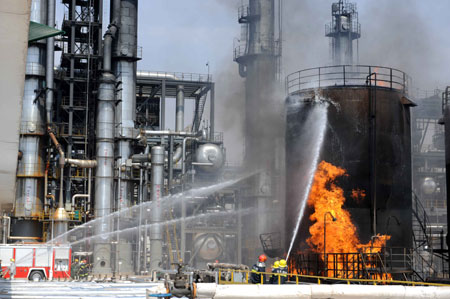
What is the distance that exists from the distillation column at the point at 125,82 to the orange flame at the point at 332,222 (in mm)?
24770

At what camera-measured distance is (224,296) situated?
15219 mm

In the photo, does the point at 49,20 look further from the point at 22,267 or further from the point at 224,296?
the point at 224,296

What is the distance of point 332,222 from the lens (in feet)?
91.6

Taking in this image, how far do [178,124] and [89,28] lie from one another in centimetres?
1661

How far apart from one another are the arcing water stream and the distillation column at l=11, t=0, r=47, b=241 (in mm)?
24085

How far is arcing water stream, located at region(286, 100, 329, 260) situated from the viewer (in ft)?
95.5

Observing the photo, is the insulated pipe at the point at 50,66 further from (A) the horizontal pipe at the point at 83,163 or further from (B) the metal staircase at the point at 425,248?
(B) the metal staircase at the point at 425,248

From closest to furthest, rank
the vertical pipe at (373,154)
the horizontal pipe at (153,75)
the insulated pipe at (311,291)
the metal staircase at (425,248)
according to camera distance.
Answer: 1. the insulated pipe at (311,291)
2. the vertical pipe at (373,154)
3. the metal staircase at (425,248)
4. the horizontal pipe at (153,75)

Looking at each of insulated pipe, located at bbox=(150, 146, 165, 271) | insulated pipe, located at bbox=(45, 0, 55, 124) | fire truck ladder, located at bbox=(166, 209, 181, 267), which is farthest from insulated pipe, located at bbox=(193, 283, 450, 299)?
insulated pipe, located at bbox=(45, 0, 55, 124)

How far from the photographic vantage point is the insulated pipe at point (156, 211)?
47406mm

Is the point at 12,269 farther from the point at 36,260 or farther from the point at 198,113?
the point at 198,113

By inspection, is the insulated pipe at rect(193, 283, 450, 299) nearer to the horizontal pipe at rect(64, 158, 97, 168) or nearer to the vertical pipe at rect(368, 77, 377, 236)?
the vertical pipe at rect(368, 77, 377, 236)

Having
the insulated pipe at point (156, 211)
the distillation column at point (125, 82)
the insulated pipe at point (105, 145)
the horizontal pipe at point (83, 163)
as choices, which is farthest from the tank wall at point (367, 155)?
the distillation column at point (125, 82)

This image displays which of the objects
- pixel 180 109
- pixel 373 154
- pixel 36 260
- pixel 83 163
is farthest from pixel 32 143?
pixel 373 154
